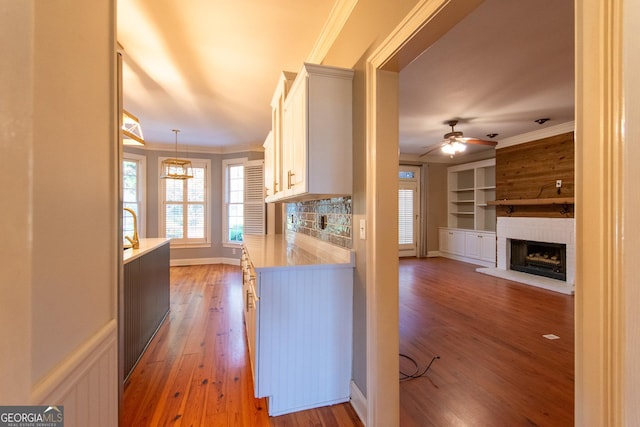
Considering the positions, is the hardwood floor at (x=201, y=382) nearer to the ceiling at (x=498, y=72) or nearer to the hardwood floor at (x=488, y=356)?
the hardwood floor at (x=488, y=356)

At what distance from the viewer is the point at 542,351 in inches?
101

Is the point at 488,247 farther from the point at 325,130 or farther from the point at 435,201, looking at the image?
the point at 325,130

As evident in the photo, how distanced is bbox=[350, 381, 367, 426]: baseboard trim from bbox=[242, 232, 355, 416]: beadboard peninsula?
52 mm

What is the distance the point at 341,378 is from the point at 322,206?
1.41 metres

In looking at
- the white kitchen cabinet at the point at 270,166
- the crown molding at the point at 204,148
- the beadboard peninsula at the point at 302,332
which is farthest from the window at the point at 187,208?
the beadboard peninsula at the point at 302,332

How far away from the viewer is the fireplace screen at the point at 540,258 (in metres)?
4.89

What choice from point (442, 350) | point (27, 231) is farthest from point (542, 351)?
point (27, 231)

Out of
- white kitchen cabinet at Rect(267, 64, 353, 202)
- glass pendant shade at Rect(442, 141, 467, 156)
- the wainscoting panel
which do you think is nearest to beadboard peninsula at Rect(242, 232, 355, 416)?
white kitchen cabinet at Rect(267, 64, 353, 202)

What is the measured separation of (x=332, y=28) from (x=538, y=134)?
4.77 metres

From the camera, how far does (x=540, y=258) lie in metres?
5.29

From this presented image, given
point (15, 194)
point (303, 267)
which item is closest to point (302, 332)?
point (303, 267)

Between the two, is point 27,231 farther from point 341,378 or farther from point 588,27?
point 341,378

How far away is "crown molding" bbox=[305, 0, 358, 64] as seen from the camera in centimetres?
197

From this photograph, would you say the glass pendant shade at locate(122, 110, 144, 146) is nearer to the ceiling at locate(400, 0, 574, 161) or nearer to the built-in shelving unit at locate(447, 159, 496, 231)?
the ceiling at locate(400, 0, 574, 161)
